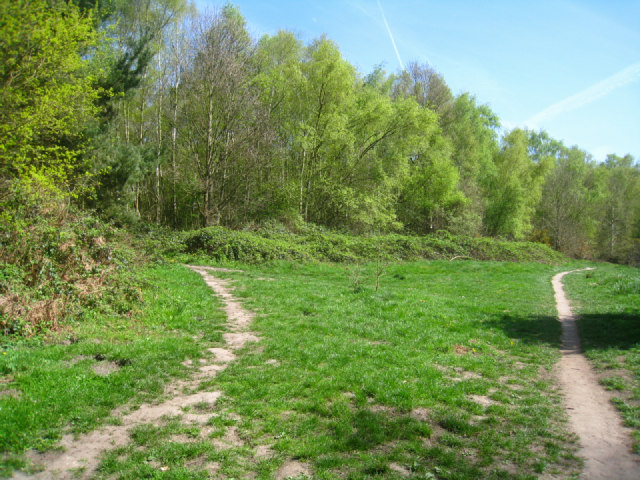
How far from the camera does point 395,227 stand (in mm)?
33438

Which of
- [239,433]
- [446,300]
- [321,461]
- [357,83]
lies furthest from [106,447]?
[357,83]

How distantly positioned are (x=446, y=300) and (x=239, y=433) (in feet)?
32.1

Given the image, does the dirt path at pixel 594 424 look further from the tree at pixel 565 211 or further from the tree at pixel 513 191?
the tree at pixel 565 211

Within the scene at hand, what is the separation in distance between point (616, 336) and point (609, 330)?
0.59m

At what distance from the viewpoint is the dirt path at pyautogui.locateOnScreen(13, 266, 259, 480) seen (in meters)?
3.87

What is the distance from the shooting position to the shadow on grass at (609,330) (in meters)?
8.67

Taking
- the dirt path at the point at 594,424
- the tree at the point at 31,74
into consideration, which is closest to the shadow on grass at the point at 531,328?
the dirt path at the point at 594,424

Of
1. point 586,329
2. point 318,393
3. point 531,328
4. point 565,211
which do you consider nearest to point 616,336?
point 586,329

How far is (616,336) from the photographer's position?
9.22 m

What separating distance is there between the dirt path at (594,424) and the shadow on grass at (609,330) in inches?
31.1

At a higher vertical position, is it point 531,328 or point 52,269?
point 52,269

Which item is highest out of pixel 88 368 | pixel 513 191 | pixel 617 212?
pixel 513 191

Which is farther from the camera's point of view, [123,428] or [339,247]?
[339,247]

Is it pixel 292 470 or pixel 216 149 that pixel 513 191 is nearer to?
pixel 216 149
